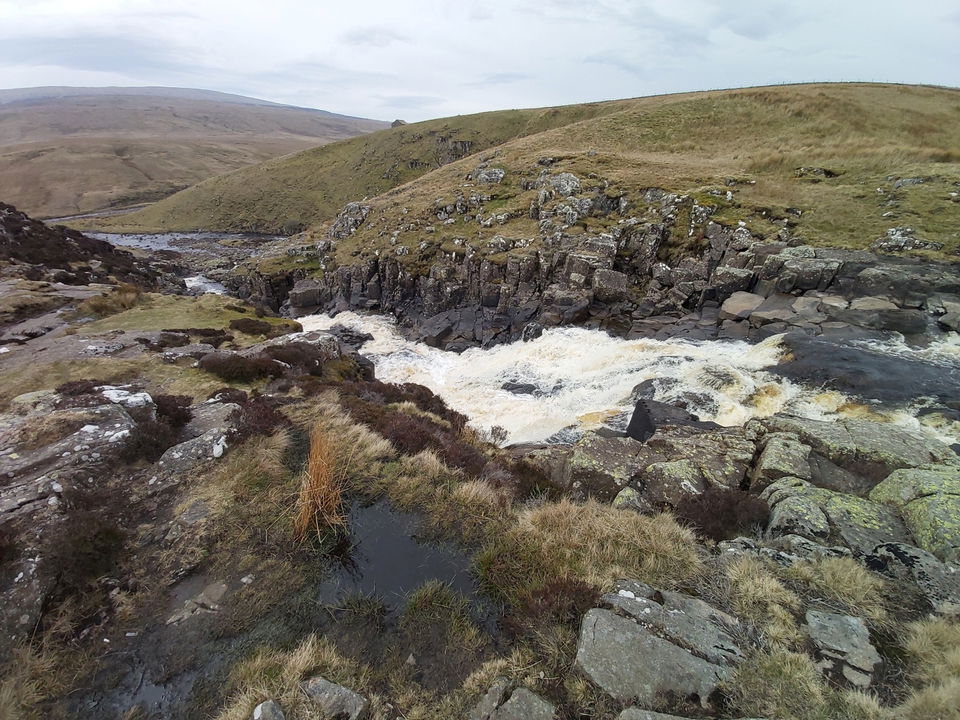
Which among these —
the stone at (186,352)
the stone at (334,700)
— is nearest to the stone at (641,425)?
the stone at (334,700)

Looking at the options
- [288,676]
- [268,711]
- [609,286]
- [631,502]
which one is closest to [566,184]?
[609,286]

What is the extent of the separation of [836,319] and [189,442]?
30361mm

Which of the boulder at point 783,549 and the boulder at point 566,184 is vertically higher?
the boulder at point 566,184

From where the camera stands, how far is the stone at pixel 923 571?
7113mm

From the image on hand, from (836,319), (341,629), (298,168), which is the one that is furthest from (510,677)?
(298,168)

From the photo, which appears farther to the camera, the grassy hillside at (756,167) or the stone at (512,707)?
the grassy hillside at (756,167)

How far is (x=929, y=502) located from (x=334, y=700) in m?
12.1

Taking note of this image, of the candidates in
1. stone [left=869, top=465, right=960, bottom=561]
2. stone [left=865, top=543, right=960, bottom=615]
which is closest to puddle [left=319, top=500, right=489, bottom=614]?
stone [left=865, top=543, right=960, bottom=615]

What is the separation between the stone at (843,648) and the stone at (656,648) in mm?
1086

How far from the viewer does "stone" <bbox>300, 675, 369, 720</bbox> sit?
583cm

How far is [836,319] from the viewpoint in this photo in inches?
949

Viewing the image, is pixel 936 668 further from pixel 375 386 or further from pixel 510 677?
pixel 375 386

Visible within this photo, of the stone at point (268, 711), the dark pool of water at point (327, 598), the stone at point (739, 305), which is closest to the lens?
the stone at point (268, 711)

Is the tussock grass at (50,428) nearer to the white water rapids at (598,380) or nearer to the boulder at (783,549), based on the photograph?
the white water rapids at (598,380)
